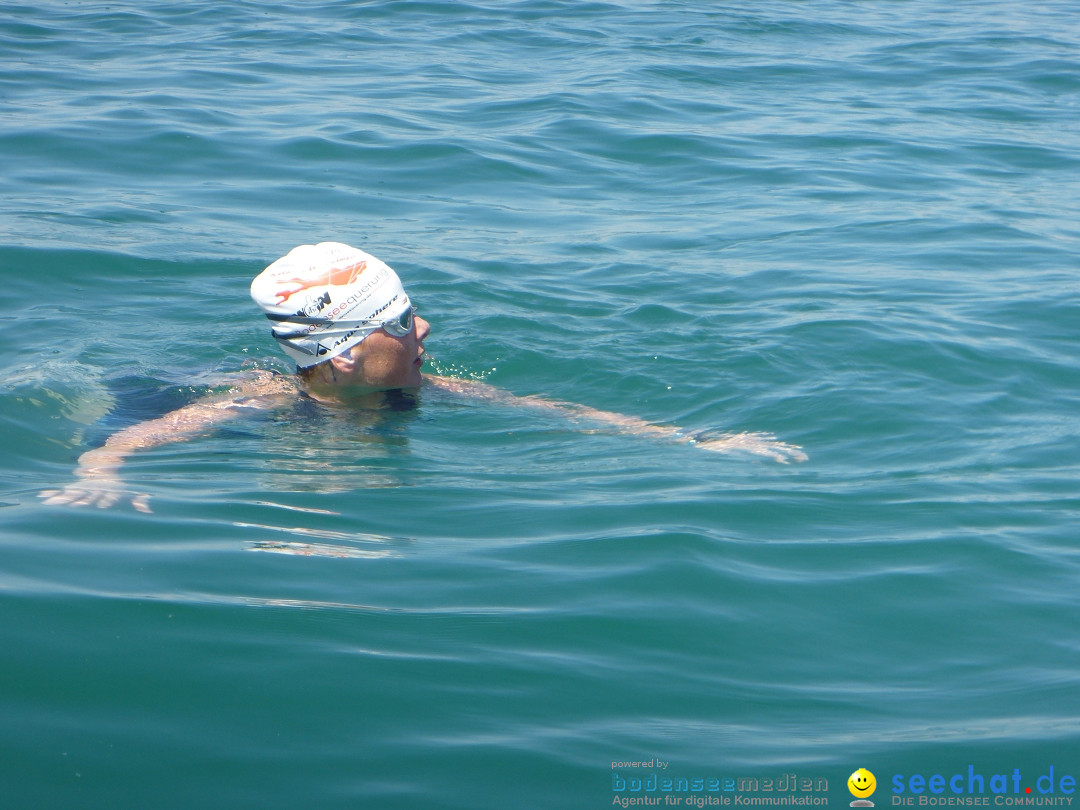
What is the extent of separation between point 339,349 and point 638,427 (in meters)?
1.62

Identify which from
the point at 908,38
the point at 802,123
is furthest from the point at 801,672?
the point at 908,38

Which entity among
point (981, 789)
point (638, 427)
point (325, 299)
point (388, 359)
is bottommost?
point (638, 427)

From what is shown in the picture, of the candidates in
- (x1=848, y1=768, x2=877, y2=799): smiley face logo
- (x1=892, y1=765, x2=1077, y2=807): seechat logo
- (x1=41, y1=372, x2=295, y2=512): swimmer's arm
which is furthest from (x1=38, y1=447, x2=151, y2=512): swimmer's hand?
(x1=892, y1=765, x2=1077, y2=807): seechat logo

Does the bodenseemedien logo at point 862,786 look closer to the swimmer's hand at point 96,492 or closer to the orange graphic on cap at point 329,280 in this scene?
the swimmer's hand at point 96,492

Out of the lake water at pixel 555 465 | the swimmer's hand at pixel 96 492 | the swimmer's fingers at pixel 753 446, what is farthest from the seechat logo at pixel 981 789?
the swimmer's hand at pixel 96 492

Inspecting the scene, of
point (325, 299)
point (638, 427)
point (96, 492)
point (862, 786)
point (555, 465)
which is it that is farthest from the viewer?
point (638, 427)

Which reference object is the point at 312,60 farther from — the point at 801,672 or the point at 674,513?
the point at 801,672

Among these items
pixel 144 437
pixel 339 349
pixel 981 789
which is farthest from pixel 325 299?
pixel 981 789

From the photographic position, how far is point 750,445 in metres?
5.50

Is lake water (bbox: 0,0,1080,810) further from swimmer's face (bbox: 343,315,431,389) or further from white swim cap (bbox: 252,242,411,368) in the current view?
white swim cap (bbox: 252,242,411,368)

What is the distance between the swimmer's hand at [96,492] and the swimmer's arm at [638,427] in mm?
2130

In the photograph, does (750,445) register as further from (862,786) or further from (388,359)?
(862,786)

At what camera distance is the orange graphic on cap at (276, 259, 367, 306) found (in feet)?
18.5

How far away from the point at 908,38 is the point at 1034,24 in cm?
281
